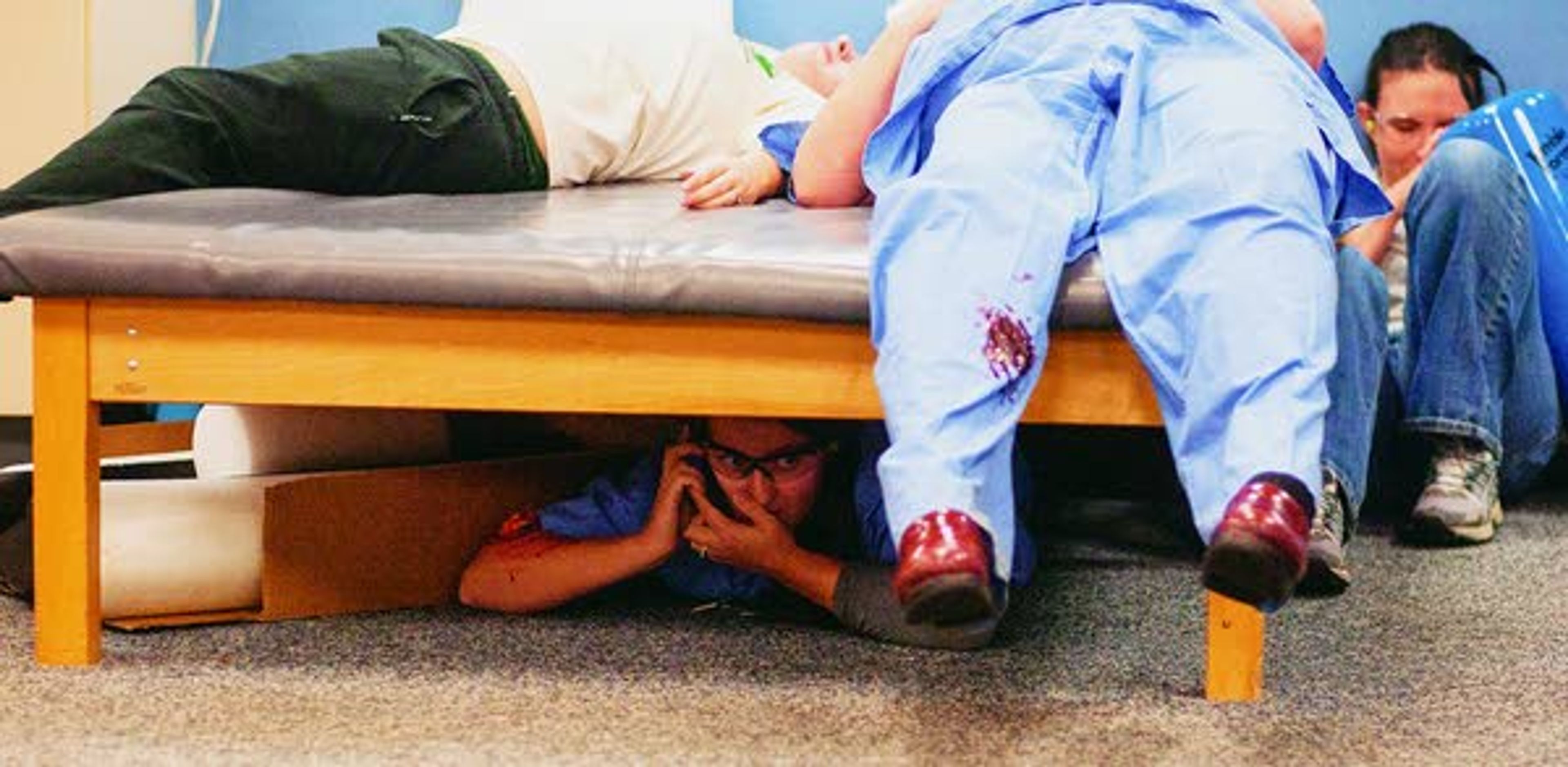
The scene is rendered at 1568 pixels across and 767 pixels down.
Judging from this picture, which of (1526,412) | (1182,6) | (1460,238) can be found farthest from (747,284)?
(1526,412)

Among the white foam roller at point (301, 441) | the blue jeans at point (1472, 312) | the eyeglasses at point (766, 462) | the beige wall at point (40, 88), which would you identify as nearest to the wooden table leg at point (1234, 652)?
the eyeglasses at point (766, 462)

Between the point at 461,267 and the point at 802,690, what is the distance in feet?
1.29

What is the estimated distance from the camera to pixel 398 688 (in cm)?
131

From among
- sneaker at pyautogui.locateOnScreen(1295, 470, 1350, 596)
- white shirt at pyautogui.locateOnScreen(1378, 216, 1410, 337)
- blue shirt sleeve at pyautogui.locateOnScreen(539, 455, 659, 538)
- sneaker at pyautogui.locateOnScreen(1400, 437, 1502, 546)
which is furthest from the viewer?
white shirt at pyautogui.locateOnScreen(1378, 216, 1410, 337)

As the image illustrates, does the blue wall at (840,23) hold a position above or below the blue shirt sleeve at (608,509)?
above

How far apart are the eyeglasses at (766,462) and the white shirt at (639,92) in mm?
470

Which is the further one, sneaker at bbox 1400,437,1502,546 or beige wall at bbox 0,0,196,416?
beige wall at bbox 0,0,196,416

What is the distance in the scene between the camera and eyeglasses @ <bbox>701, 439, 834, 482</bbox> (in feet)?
5.03

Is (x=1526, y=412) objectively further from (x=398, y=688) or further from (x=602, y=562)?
(x=398, y=688)

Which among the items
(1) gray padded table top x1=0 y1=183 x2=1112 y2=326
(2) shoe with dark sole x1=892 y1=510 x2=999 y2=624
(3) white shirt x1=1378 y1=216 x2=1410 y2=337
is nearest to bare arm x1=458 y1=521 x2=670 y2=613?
(1) gray padded table top x1=0 y1=183 x2=1112 y2=326

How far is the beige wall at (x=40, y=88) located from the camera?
2268 mm

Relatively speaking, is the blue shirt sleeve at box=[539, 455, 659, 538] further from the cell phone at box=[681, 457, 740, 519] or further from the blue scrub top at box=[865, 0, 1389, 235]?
the blue scrub top at box=[865, 0, 1389, 235]

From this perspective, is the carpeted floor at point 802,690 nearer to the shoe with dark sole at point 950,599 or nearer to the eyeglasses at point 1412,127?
the shoe with dark sole at point 950,599

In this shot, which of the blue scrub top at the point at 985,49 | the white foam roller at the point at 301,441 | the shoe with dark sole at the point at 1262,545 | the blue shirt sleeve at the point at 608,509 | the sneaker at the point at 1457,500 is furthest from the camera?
the sneaker at the point at 1457,500
